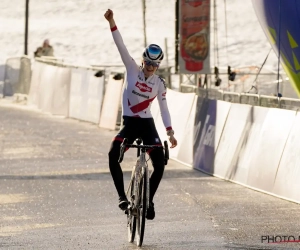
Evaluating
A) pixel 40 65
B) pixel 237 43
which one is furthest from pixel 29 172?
pixel 237 43

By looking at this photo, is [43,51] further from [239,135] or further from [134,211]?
[134,211]

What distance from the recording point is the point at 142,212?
11.5m

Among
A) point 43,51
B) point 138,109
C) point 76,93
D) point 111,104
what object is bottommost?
point 138,109

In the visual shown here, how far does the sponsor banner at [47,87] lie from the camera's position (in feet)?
113

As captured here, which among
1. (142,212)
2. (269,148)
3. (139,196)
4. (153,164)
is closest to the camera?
(142,212)

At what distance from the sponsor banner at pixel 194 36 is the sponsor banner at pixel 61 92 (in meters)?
6.38

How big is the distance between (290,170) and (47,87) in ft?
64.1

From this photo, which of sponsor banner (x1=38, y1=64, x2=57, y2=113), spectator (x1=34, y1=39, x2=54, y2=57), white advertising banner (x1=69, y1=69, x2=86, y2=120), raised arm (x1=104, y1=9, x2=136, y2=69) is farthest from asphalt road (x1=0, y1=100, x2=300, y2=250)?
spectator (x1=34, y1=39, x2=54, y2=57)

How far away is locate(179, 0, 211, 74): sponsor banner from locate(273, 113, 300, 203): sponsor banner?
1029cm

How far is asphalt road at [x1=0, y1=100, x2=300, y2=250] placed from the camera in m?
12.0

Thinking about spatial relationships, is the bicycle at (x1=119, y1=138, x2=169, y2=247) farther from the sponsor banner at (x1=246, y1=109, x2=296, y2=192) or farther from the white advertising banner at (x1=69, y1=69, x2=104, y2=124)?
the white advertising banner at (x1=69, y1=69, x2=104, y2=124)

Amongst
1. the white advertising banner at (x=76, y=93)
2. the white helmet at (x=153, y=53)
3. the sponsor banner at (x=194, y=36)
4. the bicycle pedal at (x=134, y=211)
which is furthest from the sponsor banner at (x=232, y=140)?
the white advertising banner at (x=76, y=93)

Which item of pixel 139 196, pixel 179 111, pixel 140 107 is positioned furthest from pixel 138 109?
pixel 179 111

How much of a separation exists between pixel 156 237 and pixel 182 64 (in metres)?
14.9
